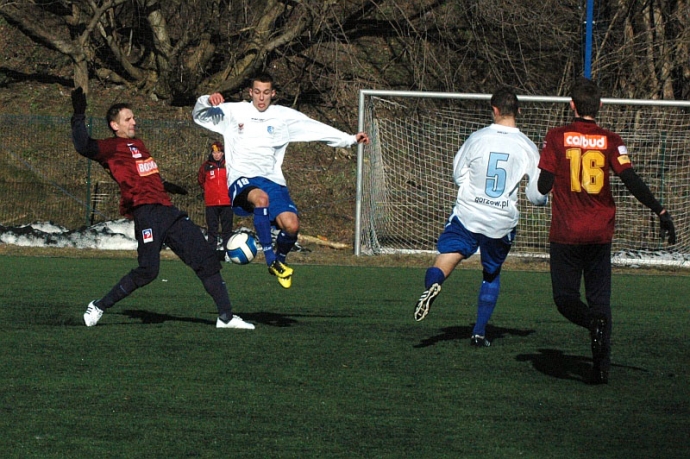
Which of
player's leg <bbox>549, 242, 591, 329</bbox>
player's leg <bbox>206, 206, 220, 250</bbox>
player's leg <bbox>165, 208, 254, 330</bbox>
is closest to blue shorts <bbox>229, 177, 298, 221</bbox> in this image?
player's leg <bbox>165, 208, 254, 330</bbox>

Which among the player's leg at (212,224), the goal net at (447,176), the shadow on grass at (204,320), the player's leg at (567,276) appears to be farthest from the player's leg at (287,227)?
the goal net at (447,176)

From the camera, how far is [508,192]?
25.0 feet

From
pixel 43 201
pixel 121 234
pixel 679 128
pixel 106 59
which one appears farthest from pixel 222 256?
pixel 106 59

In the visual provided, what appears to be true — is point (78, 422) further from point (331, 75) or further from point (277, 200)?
point (331, 75)

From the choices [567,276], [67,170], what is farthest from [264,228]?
[67,170]

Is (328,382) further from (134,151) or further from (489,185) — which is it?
(134,151)

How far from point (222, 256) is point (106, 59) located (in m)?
11.6

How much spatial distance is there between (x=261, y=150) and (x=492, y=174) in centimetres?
234

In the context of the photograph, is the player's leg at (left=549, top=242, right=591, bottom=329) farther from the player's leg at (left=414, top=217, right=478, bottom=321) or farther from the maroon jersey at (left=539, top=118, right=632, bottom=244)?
the player's leg at (left=414, top=217, right=478, bottom=321)

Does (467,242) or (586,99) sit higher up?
(586,99)

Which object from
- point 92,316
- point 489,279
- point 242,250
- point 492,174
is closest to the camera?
point 492,174

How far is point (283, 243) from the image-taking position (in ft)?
30.4

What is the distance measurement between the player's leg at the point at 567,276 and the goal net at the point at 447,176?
992 cm

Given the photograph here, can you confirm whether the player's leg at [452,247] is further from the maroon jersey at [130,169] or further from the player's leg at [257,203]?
the maroon jersey at [130,169]
